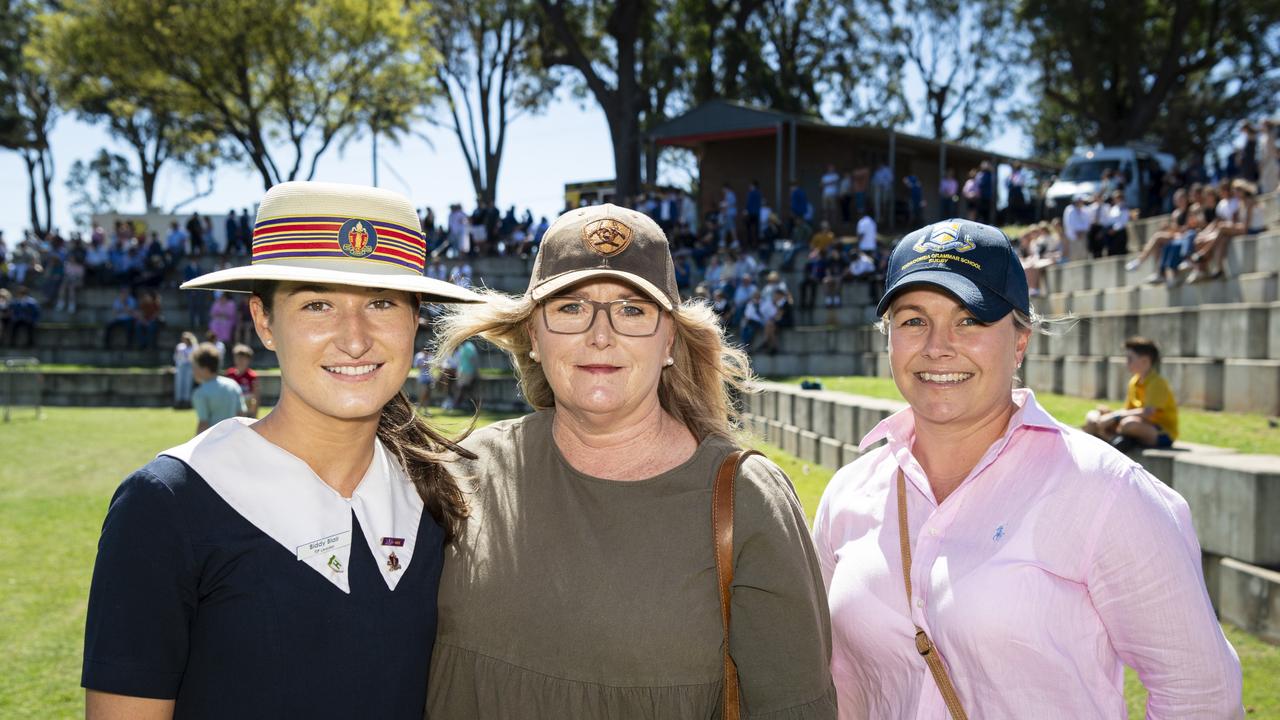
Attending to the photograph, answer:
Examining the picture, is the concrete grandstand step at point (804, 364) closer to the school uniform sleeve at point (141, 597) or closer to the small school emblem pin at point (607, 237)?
the small school emblem pin at point (607, 237)

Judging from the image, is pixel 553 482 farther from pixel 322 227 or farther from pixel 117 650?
pixel 117 650

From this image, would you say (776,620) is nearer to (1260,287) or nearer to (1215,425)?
(1215,425)

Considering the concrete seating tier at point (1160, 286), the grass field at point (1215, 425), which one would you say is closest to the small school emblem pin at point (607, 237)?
the grass field at point (1215, 425)

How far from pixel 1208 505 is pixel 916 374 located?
4205 millimetres

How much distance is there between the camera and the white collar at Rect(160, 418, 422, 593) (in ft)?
7.10

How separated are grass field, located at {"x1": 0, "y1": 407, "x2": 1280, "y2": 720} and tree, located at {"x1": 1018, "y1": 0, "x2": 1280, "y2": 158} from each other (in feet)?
94.3

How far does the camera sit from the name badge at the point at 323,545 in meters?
2.19

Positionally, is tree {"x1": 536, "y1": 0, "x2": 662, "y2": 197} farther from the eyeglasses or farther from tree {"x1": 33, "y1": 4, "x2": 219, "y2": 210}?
the eyeglasses

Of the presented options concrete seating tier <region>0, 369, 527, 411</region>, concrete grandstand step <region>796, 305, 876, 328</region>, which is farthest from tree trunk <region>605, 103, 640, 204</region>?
concrete seating tier <region>0, 369, 527, 411</region>

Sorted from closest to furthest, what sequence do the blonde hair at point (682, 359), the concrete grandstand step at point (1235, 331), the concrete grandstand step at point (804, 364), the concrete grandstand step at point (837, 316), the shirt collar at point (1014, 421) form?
the shirt collar at point (1014, 421) < the blonde hair at point (682, 359) < the concrete grandstand step at point (1235, 331) < the concrete grandstand step at point (804, 364) < the concrete grandstand step at point (837, 316)

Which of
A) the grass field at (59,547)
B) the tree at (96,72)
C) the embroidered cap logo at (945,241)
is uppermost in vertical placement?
the tree at (96,72)

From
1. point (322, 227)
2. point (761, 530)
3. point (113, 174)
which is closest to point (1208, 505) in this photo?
point (761, 530)

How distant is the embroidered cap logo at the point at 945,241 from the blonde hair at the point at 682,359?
628mm

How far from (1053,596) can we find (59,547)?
8.24 meters
